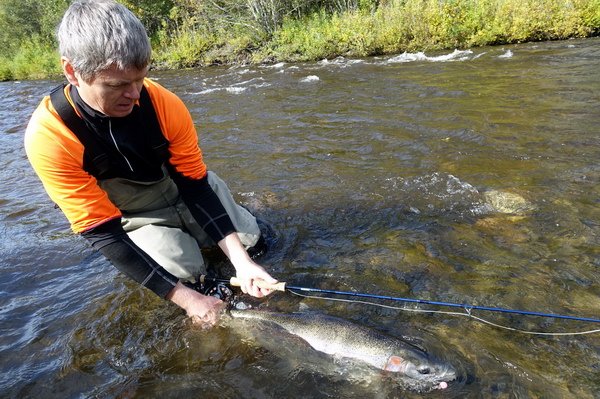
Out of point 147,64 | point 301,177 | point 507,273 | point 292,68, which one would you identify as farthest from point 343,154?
point 292,68

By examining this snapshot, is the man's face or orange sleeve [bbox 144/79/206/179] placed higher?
the man's face

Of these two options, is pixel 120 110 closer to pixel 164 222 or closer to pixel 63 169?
pixel 63 169

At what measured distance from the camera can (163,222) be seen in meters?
3.81

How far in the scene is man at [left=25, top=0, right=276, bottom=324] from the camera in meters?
2.12

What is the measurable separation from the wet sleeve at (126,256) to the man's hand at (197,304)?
0.07 meters

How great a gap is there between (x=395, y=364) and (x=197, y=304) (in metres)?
1.48

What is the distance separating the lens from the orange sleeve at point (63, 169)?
264 cm

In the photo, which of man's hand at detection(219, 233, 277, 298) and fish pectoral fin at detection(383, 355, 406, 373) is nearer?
fish pectoral fin at detection(383, 355, 406, 373)

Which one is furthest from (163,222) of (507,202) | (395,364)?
(507,202)

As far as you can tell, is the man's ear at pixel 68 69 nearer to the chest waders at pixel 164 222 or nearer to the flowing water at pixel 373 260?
the chest waders at pixel 164 222

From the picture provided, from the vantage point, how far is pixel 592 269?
334 centimetres

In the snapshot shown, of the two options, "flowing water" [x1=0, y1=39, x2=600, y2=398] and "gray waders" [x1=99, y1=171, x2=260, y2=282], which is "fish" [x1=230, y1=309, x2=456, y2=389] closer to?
"flowing water" [x1=0, y1=39, x2=600, y2=398]

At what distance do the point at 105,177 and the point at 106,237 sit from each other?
58cm

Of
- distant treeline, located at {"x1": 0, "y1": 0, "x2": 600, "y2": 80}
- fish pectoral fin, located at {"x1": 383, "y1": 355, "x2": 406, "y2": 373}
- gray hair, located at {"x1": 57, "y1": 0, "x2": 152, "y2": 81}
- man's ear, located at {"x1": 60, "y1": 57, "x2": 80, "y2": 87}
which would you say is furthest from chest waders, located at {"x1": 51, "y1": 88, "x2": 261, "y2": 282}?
distant treeline, located at {"x1": 0, "y1": 0, "x2": 600, "y2": 80}
